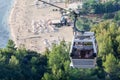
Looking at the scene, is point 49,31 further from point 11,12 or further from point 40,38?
point 11,12

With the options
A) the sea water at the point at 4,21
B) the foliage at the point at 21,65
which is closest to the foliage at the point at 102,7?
the sea water at the point at 4,21

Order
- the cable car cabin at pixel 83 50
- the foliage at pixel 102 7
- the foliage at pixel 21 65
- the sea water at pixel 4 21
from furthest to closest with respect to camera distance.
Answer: the foliage at pixel 102 7 → the sea water at pixel 4 21 → the foliage at pixel 21 65 → the cable car cabin at pixel 83 50

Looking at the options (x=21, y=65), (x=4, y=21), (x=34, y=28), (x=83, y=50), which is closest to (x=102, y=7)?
(x=34, y=28)

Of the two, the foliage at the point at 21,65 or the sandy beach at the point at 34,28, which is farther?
the sandy beach at the point at 34,28

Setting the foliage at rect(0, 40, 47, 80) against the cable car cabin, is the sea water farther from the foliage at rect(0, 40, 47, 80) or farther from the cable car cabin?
the cable car cabin

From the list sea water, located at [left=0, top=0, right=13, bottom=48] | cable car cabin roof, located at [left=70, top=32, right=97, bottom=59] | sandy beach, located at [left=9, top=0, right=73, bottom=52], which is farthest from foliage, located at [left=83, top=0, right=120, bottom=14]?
cable car cabin roof, located at [left=70, top=32, right=97, bottom=59]

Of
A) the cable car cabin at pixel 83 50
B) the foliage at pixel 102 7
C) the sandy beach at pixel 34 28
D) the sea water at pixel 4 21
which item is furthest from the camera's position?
the foliage at pixel 102 7

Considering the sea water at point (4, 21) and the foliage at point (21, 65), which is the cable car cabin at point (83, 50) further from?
the sea water at point (4, 21)

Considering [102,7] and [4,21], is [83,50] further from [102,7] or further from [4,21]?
[4,21]
